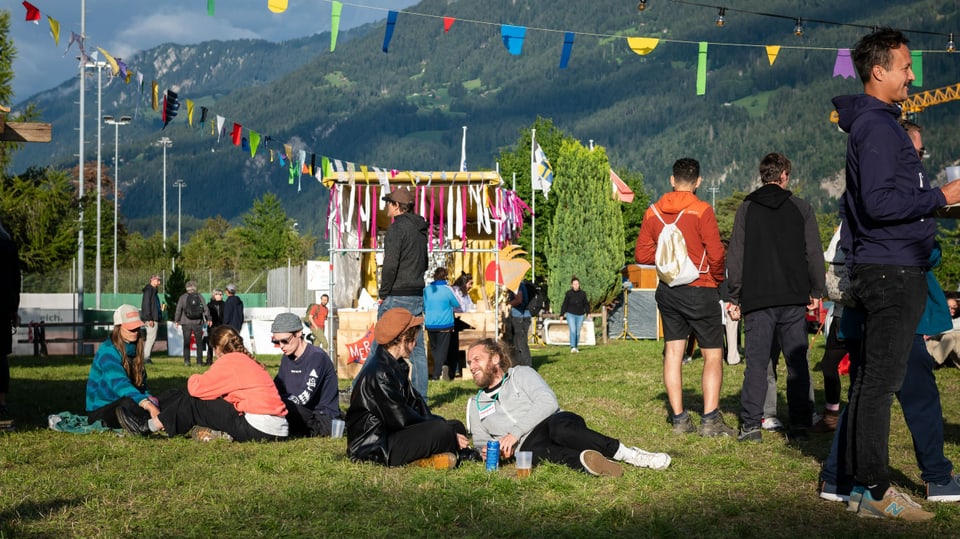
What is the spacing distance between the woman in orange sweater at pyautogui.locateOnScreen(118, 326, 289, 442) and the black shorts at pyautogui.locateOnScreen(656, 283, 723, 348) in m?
2.96

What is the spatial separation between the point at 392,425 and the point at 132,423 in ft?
9.05

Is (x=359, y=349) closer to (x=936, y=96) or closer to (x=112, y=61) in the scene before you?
(x=112, y=61)

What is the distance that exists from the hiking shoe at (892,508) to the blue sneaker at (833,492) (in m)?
0.25

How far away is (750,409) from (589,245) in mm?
34461

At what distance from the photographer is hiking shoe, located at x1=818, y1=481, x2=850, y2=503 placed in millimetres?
5152

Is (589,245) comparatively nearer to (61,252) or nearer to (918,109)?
(61,252)

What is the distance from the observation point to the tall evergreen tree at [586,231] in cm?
4116

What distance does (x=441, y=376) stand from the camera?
1473 cm

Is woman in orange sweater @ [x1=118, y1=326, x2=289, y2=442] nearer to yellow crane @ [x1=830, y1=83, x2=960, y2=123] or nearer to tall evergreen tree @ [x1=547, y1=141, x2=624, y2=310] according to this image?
tall evergreen tree @ [x1=547, y1=141, x2=624, y2=310]

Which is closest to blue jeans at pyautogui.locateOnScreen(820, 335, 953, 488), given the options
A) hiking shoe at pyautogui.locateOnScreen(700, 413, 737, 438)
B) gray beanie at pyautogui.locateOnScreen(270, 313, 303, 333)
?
hiking shoe at pyautogui.locateOnScreen(700, 413, 737, 438)

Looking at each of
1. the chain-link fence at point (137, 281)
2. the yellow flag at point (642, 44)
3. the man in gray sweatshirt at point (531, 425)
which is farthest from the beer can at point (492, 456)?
the chain-link fence at point (137, 281)

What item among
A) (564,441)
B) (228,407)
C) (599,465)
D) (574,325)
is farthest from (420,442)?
(574,325)

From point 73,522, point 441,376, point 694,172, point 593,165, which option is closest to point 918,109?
point 593,165

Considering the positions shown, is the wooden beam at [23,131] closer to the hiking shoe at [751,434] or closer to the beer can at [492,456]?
the beer can at [492,456]
